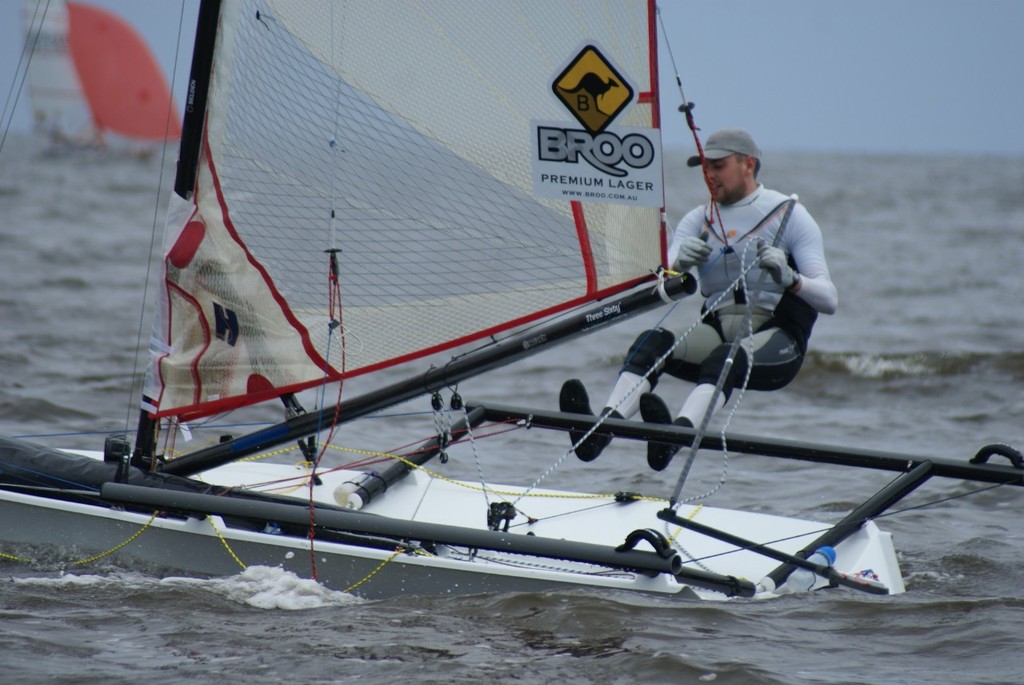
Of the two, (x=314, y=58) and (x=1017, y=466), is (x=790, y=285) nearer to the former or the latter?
(x=1017, y=466)

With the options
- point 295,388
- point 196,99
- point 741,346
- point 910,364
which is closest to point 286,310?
point 295,388

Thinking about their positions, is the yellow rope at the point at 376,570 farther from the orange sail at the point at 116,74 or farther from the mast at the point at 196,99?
the orange sail at the point at 116,74

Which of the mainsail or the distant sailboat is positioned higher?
the distant sailboat

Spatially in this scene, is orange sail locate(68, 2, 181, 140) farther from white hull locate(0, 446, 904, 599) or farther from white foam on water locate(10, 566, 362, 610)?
white foam on water locate(10, 566, 362, 610)

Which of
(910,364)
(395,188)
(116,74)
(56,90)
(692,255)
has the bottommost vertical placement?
(910,364)

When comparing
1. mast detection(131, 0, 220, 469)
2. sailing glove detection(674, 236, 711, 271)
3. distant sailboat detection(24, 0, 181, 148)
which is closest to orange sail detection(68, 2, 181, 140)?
distant sailboat detection(24, 0, 181, 148)

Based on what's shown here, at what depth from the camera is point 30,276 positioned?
12312mm

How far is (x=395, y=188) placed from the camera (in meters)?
3.97

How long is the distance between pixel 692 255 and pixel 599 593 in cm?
110

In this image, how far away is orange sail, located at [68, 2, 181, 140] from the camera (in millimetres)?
33906

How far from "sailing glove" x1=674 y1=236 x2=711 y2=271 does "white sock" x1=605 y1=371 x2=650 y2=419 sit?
1.70 feet

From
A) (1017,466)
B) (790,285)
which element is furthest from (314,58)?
(1017,466)

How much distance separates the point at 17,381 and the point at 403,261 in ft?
14.9

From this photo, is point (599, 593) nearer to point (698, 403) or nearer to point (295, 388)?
point (698, 403)
